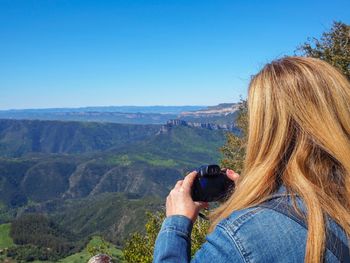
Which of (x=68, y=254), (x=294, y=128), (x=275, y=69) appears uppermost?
(x=275, y=69)

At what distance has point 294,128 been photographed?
2604 mm

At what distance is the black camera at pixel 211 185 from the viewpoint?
2.88 meters

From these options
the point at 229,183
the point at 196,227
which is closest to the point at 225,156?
the point at 196,227

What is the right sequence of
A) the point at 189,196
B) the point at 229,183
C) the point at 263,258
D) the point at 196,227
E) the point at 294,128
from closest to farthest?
1. the point at 263,258
2. the point at 294,128
3. the point at 189,196
4. the point at 229,183
5. the point at 196,227

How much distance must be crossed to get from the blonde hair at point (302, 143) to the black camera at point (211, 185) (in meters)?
0.23

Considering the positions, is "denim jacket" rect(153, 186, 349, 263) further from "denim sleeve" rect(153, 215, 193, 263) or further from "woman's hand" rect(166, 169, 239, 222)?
"woman's hand" rect(166, 169, 239, 222)

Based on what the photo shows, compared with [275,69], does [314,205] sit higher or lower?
lower

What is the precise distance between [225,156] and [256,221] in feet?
84.3

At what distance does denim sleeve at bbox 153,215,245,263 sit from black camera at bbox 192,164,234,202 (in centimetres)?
26

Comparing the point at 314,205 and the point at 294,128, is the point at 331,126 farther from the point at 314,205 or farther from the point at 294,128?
the point at 314,205

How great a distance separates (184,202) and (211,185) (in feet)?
0.80

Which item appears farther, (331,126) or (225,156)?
(225,156)

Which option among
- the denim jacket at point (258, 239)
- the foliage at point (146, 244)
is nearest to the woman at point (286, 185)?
the denim jacket at point (258, 239)

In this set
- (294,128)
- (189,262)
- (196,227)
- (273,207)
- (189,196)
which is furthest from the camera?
(196,227)
